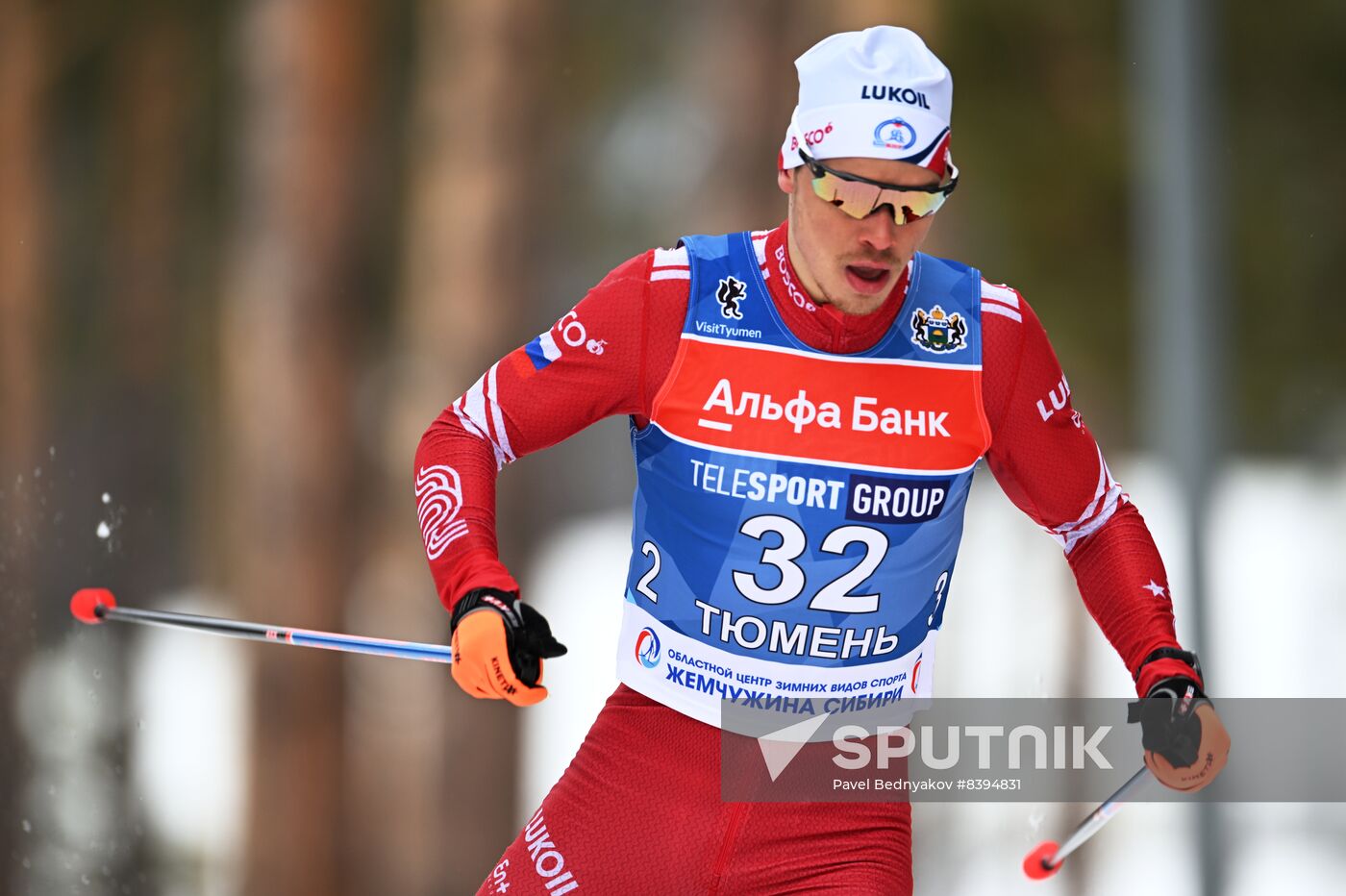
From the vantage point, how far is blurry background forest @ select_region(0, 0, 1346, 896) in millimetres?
9164

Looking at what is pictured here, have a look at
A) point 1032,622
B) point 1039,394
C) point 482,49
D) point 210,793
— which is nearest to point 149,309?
point 210,793

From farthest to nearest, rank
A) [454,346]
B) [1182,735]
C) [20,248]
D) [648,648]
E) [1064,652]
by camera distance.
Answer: [20,248] < [454,346] < [1064,652] < [648,648] < [1182,735]

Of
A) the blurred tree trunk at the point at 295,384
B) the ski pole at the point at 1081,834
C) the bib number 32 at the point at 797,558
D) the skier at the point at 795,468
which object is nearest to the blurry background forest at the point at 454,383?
the blurred tree trunk at the point at 295,384

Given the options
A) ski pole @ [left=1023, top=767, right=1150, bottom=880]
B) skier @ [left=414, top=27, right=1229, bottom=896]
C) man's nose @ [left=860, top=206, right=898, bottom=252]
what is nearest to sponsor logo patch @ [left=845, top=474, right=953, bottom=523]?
skier @ [left=414, top=27, right=1229, bottom=896]

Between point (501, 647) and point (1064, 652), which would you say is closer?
point (501, 647)

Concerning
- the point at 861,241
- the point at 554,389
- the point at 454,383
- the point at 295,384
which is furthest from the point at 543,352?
the point at 295,384

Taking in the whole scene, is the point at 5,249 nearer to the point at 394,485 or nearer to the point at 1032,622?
the point at 394,485

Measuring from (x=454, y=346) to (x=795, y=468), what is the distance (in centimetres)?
733

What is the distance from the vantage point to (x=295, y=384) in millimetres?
10336

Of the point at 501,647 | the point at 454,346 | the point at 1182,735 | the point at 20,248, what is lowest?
the point at 1182,735

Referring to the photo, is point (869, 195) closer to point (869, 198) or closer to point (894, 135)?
point (869, 198)

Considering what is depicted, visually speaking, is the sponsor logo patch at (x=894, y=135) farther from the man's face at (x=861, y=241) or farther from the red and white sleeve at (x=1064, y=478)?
the red and white sleeve at (x=1064, y=478)

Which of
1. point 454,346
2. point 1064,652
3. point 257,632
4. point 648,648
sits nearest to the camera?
point 648,648

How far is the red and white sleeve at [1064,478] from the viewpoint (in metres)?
3.13
